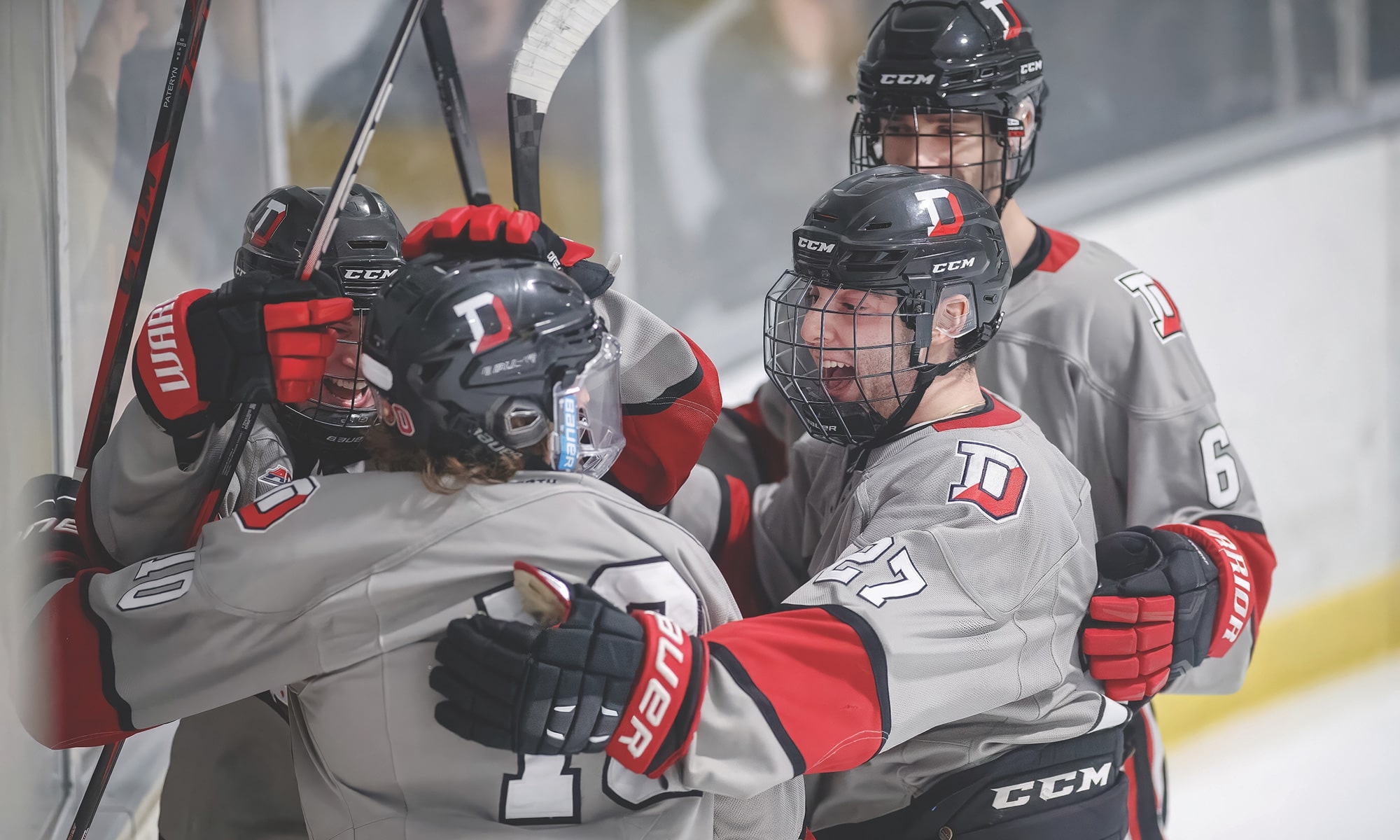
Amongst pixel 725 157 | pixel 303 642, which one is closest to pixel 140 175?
pixel 303 642

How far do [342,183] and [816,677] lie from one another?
0.67 metres

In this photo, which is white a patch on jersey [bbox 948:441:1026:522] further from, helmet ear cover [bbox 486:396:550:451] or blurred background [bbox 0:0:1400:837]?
blurred background [bbox 0:0:1400:837]

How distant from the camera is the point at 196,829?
142 centimetres

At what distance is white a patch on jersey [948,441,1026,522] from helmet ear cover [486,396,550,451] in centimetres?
45

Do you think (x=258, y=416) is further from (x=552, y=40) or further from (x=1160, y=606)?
(x=1160, y=606)

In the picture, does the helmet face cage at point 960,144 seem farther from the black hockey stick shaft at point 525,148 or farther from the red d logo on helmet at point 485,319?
the red d logo on helmet at point 485,319

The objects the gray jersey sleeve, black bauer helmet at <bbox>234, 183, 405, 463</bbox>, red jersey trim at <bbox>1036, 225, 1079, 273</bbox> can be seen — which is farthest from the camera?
red jersey trim at <bbox>1036, 225, 1079, 273</bbox>

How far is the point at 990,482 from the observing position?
4.43 ft

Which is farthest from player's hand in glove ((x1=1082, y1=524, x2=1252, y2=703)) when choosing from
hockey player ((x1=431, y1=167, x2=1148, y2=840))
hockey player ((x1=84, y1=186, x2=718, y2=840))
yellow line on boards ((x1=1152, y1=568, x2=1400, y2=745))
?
yellow line on boards ((x1=1152, y1=568, x2=1400, y2=745))

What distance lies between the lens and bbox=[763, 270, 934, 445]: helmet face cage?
1.46 meters

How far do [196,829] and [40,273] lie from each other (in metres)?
0.65

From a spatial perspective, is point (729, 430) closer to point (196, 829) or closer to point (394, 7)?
point (196, 829)

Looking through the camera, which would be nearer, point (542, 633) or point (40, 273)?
point (542, 633)

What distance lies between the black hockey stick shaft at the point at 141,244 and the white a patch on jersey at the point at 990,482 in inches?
35.0
